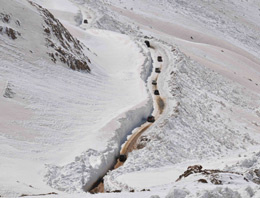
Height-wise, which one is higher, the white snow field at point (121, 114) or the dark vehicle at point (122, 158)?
the white snow field at point (121, 114)

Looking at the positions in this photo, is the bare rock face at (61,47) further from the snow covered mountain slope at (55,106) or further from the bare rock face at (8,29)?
the bare rock face at (8,29)

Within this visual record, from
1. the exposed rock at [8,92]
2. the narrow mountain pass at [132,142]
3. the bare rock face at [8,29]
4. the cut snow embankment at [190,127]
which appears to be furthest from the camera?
the bare rock face at [8,29]

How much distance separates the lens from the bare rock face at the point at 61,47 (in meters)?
37.8

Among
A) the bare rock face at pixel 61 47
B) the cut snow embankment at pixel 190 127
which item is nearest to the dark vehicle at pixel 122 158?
the cut snow embankment at pixel 190 127

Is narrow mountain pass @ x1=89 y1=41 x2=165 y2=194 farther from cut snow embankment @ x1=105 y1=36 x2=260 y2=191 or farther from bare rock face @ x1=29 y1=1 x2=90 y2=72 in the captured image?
bare rock face @ x1=29 y1=1 x2=90 y2=72

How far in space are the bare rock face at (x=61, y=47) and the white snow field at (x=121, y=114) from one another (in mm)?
398

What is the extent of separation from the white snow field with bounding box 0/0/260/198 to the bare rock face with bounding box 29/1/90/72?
40 cm

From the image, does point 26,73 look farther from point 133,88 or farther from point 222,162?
point 222,162

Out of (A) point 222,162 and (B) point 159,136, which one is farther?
(B) point 159,136

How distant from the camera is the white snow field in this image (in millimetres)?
22047

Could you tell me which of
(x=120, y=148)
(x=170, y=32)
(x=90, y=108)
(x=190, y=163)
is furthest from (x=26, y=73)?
(x=170, y=32)

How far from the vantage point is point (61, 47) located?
3884cm

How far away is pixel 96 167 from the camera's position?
25.5m

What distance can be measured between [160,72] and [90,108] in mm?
15756
